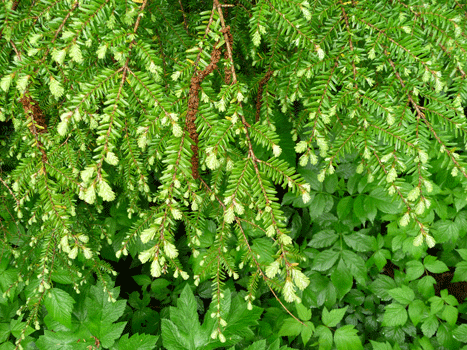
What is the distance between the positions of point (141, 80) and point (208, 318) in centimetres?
144

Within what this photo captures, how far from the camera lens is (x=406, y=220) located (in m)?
1.01

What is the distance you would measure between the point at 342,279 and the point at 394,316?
0.42 metres

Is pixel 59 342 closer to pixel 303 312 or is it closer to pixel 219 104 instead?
pixel 303 312

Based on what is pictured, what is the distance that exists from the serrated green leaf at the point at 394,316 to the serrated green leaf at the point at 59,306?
79.2 inches

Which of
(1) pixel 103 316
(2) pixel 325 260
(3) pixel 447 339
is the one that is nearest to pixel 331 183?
(2) pixel 325 260

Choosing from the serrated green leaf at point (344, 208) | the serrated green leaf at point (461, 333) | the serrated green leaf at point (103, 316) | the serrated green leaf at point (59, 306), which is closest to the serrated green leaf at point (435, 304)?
the serrated green leaf at point (461, 333)

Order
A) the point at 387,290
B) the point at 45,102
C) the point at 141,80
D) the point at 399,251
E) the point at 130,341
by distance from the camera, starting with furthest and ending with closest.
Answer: the point at 399,251
the point at 387,290
the point at 130,341
the point at 45,102
the point at 141,80

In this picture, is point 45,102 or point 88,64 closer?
point 88,64

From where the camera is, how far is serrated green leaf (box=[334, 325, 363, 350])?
1.99 metres

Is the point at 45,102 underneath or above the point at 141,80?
underneath

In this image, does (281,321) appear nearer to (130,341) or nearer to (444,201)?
(130,341)

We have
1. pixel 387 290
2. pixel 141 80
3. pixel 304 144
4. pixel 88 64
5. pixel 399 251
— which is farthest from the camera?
pixel 399 251

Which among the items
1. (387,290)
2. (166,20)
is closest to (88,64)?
(166,20)

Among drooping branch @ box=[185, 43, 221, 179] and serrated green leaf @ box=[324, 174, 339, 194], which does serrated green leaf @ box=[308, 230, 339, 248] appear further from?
drooping branch @ box=[185, 43, 221, 179]
